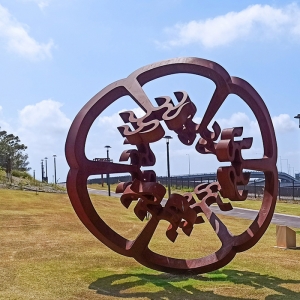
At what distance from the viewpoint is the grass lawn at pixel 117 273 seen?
32.7 feet

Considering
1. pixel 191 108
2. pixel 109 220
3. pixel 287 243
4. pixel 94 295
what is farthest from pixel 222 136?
pixel 109 220

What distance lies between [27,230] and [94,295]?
10978 mm

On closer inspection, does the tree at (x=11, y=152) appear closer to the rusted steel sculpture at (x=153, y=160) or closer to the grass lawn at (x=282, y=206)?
the grass lawn at (x=282, y=206)

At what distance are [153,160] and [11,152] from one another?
59041mm

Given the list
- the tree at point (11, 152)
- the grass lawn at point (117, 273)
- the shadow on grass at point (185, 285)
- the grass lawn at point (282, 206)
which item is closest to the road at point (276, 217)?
the grass lawn at point (282, 206)

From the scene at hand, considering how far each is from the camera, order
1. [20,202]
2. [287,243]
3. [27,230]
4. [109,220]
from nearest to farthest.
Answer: [287,243] → [27,230] → [109,220] → [20,202]

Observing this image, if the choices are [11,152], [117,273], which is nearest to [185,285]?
[117,273]

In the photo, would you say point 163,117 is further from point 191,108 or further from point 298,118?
point 298,118

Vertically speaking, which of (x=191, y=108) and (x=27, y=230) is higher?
(x=191, y=108)

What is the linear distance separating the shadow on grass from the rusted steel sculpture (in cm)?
39

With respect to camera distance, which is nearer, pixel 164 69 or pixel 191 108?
pixel 191 108

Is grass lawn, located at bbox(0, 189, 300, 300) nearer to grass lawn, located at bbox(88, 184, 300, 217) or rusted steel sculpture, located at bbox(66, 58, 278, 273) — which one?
rusted steel sculpture, located at bbox(66, 58, 278, 273)

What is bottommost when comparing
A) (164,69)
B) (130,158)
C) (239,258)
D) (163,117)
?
(239,258)

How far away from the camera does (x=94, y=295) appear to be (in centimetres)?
974
